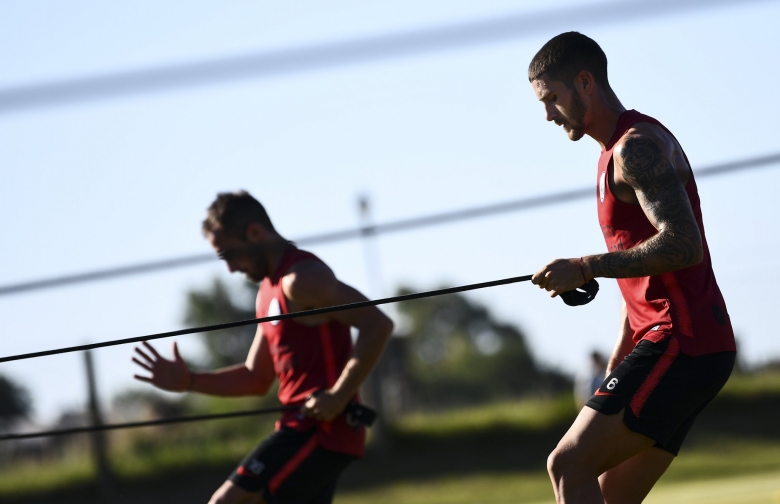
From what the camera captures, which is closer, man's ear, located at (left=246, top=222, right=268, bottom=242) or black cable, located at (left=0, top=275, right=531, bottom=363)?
black cable, located at (left=0, top=275, right=531, bottom=363)

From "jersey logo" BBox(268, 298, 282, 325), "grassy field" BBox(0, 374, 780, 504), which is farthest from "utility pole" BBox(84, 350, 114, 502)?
"jersey logo" BBox(268, 298, 282, 325)

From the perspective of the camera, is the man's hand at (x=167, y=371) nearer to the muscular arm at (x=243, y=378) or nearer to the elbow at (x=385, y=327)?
the muscular arm at (x=243, y=378)

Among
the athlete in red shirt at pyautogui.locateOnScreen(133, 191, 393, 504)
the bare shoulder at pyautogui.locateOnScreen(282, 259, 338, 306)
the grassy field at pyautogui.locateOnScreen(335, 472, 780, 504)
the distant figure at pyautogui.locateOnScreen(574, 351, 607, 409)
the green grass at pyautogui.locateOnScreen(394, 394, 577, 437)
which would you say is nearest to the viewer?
the athlete in red shirt at pyautogui.locateOnScreen(133, 191, 393, 504)

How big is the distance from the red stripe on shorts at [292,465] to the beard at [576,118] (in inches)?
74.9

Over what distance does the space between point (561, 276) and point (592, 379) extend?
9275 millimetres

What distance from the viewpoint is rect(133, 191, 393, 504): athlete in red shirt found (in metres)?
4.59

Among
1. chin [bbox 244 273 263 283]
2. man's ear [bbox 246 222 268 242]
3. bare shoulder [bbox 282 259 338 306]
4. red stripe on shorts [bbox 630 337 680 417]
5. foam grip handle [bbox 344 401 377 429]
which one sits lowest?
foam grip handle [bbox 344 401 377 429]

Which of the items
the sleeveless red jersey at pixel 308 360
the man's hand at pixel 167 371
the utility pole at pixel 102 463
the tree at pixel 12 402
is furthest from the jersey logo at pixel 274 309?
the tree at pixel 12 402

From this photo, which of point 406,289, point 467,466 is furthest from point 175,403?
point 406,289

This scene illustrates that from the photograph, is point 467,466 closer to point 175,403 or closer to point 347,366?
point 175,403

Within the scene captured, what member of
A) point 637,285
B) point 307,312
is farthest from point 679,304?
point 307,312

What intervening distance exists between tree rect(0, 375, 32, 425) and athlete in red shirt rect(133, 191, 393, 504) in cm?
922

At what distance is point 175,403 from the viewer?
625 inches

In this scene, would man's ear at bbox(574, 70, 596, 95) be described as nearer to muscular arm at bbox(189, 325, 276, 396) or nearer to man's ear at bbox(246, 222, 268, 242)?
man's ear at bbox(246, 222, 268, 242)
